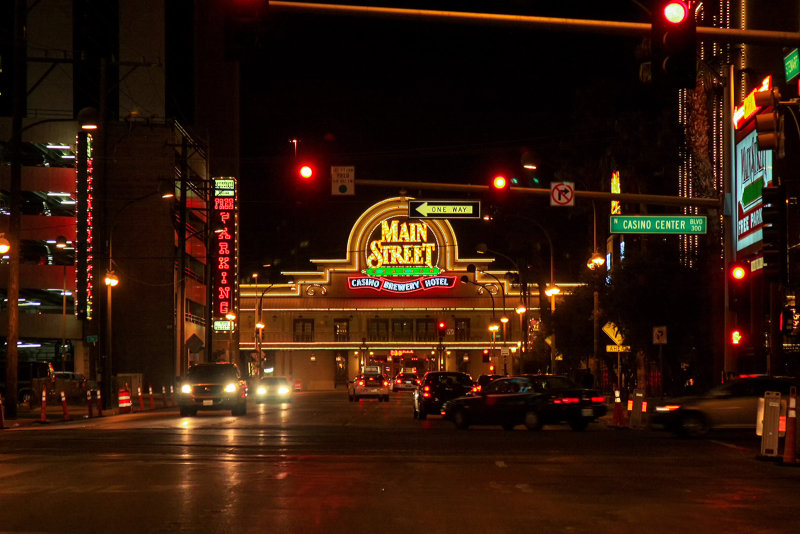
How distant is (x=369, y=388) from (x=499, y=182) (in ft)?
106

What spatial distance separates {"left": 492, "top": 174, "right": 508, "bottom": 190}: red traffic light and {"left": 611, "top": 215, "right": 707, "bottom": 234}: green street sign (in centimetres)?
319

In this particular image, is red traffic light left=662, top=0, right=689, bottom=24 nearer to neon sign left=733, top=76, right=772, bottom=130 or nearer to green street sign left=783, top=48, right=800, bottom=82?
green street sign left=783, top=48, right=800, bottom=82

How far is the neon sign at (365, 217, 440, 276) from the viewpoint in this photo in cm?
8912

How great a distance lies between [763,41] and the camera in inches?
537

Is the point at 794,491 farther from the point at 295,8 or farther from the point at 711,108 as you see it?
the point at 711,108

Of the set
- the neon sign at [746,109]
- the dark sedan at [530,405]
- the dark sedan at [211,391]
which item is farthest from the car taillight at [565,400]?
the dark sedan at [211,391]

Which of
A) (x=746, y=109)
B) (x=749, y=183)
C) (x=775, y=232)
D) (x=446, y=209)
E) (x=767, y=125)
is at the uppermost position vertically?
(x=746, y=109)

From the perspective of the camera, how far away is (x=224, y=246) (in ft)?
216

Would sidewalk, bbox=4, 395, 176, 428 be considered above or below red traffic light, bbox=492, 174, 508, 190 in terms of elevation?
below

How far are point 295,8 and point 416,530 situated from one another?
20.8 ft

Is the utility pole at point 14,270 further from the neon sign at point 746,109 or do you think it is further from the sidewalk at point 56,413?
the neon sign at point 746,109

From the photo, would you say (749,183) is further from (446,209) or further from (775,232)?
(775,232)

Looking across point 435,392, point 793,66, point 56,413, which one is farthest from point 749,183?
point 56,413

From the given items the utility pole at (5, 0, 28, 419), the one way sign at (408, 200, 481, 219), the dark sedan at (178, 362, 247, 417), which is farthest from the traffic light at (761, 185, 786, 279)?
the utility pole at (5, 0, 28, 419)
